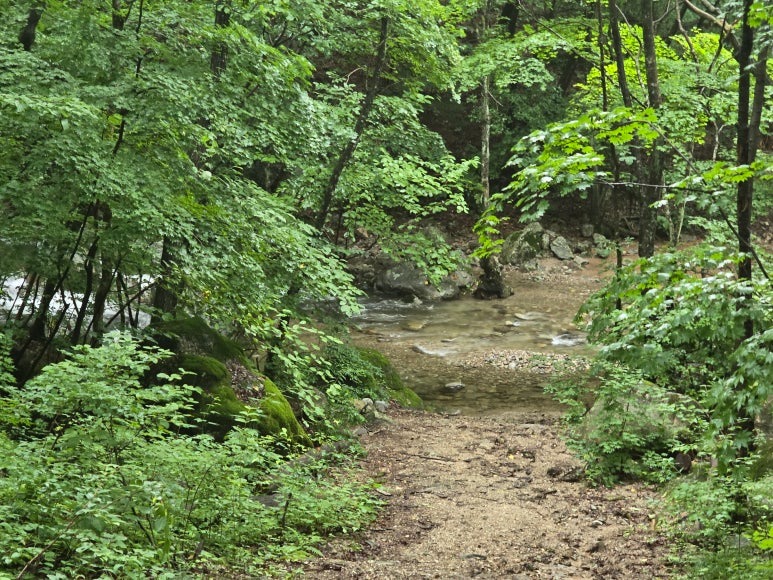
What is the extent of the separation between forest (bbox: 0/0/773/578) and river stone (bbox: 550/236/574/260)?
517 inches

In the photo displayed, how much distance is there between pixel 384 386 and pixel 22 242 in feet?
22.6

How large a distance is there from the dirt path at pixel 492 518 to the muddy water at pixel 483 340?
7.62 ft

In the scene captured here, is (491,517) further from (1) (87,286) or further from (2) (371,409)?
(1) (87,286)

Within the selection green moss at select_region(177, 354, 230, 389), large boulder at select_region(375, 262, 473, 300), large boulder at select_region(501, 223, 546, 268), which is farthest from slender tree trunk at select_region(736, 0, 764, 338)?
large boulder at select_region(501, 223, 546, 268)

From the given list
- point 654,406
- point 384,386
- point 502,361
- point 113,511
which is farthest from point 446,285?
point 113,511

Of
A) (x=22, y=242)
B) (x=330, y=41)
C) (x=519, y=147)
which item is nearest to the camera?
(x=519, y=147)

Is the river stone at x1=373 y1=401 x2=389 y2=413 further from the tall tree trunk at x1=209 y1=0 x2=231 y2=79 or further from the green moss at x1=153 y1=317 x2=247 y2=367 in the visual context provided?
the tall tree trunk at x1=209 y1=0 x2=231 y2=79

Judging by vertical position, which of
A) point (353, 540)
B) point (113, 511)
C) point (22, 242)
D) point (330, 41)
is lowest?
point (353, 540)

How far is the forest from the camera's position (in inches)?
154

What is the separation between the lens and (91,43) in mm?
5969

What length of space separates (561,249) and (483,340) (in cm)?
956

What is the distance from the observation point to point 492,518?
6578 mm

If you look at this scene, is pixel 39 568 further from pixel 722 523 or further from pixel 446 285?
pixel 446 285

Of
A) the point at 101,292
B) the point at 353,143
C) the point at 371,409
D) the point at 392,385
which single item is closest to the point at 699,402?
the point at 371,409
